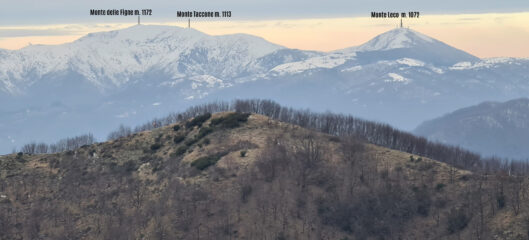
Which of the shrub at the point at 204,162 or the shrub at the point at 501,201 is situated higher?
the shrub at the point at 204,162

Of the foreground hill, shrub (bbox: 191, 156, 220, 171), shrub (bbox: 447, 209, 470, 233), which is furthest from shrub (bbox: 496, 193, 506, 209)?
shrub (bbox: 191, 156, 220, 171)

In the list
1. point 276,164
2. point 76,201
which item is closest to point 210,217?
point 276,164

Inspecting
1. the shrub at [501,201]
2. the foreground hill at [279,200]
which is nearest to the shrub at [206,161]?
the foreground hill at [279,200]

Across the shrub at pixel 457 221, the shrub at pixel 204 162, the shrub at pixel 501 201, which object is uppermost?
the shrub at pixel 204 162

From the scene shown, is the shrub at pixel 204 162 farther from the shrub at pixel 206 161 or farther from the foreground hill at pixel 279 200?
the foreground hill at pixel 279 200

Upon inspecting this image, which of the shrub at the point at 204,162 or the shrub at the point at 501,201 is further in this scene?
the shrub at the point at 204,162

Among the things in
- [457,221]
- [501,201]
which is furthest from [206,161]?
[501,201]

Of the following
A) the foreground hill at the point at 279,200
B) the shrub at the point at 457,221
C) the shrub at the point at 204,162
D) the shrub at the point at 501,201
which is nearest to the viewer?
the shrub at the point at 457,221

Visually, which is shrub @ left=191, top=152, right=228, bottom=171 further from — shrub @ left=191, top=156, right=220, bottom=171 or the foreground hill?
the foreground hill

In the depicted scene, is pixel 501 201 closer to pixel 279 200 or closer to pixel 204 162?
pixel 279 200
